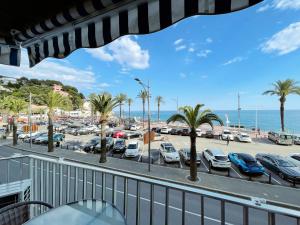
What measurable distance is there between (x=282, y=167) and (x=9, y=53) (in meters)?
18.3

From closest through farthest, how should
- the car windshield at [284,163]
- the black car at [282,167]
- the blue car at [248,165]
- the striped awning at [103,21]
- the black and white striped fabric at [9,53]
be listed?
the striped awning at [103,21] < the black and white striped fabric at [9,53] < the black car at [282,167] < the blue car at [248,165] < the car windshield at [284,163]

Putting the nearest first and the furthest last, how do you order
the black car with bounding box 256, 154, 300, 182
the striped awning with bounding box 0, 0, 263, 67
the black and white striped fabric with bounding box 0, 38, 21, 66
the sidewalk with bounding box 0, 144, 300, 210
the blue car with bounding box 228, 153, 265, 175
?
the striped awning with bounding box 0, 0, 263, 67
the black and white striped fabric with bounding box 0, 38, 21, 66
the sidewalk with bounding box 0, 144, 300, 210
the black car with bounding box 256, 154, 300, 182
the blue car with bounding box 228, 153, 265, 175

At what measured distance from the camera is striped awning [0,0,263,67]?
1584mm

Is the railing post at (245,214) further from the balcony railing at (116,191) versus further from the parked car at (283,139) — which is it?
→ the parked car at (283,139)

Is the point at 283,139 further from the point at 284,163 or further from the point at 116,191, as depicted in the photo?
the point at 116,191

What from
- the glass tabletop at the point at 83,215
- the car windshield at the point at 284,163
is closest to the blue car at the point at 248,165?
the car windshield at the point at 284,163

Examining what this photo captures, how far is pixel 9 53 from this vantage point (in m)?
3.68

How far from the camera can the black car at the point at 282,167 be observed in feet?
47.1

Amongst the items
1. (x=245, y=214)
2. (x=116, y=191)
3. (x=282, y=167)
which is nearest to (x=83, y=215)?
(x=116, y=191)

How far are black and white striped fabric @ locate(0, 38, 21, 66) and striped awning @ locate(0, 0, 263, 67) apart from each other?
192 mm

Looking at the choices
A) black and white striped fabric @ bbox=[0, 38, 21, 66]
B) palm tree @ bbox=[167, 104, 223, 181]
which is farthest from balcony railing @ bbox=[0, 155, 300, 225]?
palm tree @ bbox=[167, 104, 223, 181]

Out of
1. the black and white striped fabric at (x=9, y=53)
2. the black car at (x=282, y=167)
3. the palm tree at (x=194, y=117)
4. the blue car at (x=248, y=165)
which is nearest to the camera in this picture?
the black and white striped fabric at (x=9, y=53)

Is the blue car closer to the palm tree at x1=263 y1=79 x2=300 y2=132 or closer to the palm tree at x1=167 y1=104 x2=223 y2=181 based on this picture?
the palm tree at x1=167 y1=104 x2=223 y2=181

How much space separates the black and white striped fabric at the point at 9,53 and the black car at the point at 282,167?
17.0 m
